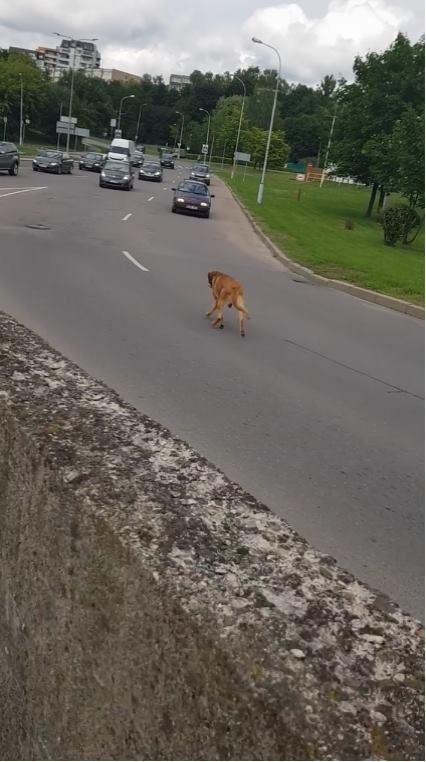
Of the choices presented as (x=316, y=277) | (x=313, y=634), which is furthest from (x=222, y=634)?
(x=316, y=277)

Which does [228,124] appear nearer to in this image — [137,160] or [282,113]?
[137,160]

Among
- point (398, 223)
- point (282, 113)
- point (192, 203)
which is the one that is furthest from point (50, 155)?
point (282, 113)

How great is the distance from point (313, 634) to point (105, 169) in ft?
133

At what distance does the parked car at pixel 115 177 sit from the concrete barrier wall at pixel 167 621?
1534 inches

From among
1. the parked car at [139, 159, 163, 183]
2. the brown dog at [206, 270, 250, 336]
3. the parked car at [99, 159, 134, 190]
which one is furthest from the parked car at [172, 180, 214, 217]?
the parked car at [139, 159, 163, 183]

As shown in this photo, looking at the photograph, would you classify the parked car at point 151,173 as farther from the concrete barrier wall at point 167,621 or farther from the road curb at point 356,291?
the concrete barrier wall at point 167,621

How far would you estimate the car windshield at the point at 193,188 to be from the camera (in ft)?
106

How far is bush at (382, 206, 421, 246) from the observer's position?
28.0 metres

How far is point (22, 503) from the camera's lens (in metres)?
1.88

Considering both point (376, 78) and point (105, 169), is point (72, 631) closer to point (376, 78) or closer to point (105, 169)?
point (105, 169)

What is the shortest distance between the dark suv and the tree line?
20.4 m

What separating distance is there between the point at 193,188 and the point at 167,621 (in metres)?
33.4

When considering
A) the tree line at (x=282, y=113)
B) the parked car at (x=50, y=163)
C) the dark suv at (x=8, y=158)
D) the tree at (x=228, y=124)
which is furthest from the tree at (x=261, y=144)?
the dark suv at (x=8, y=158)

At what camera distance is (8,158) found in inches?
1463
